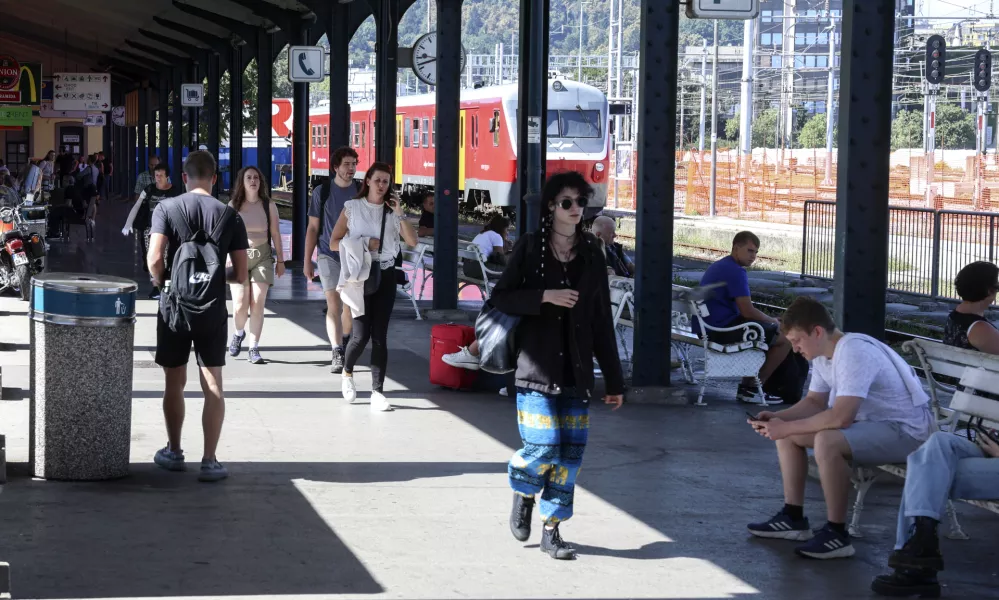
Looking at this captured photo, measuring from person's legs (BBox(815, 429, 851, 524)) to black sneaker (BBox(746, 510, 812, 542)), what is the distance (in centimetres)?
25

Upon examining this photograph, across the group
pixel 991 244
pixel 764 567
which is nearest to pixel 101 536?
pixel 764 567

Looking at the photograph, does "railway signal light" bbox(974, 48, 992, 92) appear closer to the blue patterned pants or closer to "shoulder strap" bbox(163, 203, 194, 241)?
"shoulder strap" bbox(163, 203, 194, 241)

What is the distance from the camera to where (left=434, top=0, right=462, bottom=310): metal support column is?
15.0 m

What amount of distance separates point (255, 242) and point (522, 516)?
597 centimetres

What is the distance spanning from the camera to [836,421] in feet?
20.9

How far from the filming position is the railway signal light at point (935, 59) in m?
32.2

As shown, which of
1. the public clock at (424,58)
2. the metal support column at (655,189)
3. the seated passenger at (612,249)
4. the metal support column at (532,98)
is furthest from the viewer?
the public clock at (424,58)

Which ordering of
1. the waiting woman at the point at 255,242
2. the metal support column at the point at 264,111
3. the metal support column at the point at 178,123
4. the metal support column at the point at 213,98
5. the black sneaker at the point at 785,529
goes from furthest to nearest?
the metal support column at the point at 178,123
the metal support column at the point at 213,98
the metal support column at the point at 264,111
the waiting woman at the point at 255,242
the black sneaker at the point at 785,529

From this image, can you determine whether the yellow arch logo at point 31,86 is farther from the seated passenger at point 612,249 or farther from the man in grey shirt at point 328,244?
the seated passenger at point 612,249

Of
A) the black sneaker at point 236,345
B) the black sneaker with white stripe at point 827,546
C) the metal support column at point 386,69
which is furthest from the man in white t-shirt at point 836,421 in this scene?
the metal support column at point 386,69

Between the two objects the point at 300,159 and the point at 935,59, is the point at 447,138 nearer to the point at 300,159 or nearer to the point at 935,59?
the point at 300,159

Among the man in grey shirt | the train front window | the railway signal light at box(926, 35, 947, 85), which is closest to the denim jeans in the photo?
the man in grey shirt

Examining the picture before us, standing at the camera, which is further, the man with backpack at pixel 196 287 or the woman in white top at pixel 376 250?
the woman in white top at pixel 376 250

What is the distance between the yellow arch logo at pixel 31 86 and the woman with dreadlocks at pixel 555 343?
116ft
